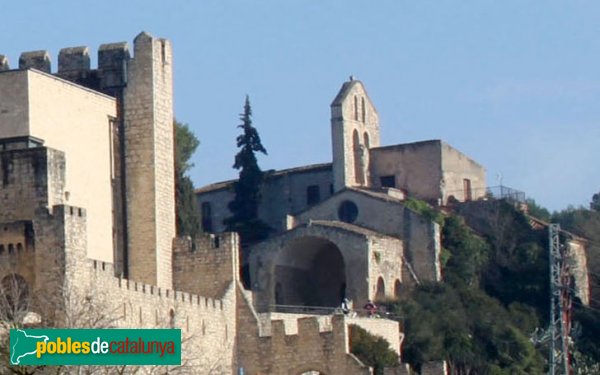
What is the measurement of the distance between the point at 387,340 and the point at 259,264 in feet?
Answer: 30.1

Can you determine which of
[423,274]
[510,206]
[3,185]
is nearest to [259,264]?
[423,274]

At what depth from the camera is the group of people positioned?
237 feet

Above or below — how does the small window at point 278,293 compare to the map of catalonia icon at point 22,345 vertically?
above

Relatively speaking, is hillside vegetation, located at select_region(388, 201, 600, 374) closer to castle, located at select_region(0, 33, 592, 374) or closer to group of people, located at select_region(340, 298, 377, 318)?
group of people, located at select_region(340, 298, 377, 318)

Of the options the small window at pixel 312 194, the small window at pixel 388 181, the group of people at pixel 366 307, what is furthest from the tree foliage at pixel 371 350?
the small window at pixel 312 194

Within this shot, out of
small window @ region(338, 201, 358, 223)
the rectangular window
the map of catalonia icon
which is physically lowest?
the map of catalonia icon

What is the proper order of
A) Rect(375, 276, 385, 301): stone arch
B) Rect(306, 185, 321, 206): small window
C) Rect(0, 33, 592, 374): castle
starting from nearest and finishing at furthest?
Rect(0, 33, 592, 374): castle → Rect(375, 276, 385, 301): stone arch → Rect(306, 185, 321, 206): small window

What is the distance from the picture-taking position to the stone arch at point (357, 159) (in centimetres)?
8525

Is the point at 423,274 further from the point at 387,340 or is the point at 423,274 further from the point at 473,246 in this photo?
the point at 387,340

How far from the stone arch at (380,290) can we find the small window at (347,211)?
4192mm

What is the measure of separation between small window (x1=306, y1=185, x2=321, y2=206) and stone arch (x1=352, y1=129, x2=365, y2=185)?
216 cm

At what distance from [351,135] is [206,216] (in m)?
5.72

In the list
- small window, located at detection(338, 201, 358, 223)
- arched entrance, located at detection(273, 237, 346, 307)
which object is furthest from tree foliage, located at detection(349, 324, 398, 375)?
small window, located at detection(338, 201, 358, 223)

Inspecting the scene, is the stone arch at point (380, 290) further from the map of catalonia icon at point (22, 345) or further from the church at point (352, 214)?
the map of catalonia icon at point (22, 345)
